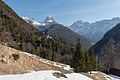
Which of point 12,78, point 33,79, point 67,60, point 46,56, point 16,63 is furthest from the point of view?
point 67,60

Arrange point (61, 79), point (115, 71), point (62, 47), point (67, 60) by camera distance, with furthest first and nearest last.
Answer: point (62, 47) → point (67, 60) → point (115, 71) → point (61, 79)

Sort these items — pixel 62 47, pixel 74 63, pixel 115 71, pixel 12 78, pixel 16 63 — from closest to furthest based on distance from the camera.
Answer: pixel 12 78 → pixel 16 63 → pixel 74 63 → pixel 115 71 → pixel 62 47

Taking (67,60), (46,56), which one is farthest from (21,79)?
(67,60)

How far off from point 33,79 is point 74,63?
17.7 metres

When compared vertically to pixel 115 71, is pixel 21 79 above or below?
above

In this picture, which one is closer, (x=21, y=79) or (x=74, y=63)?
(x=21, y=79)

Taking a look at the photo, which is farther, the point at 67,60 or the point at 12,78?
the point at 67,60

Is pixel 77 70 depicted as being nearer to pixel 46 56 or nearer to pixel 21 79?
pixel 21 79

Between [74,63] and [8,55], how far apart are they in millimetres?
18384

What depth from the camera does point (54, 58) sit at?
323 ft

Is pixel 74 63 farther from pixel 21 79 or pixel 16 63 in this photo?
pixel 21 79

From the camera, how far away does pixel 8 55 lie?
66.0 feet

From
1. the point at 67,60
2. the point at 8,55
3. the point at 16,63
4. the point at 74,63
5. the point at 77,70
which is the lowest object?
the point at 67,60

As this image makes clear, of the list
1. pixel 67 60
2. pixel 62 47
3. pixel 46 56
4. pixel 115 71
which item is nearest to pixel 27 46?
pixel 46 56
